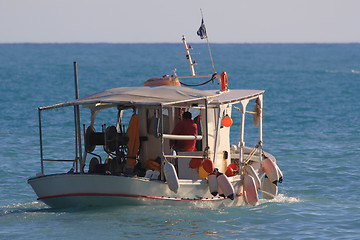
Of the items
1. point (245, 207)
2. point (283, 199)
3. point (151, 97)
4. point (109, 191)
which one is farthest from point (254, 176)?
point (109, 191)

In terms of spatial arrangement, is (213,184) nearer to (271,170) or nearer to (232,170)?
(232,170)

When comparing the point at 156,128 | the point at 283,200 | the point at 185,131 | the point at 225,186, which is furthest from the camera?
the point at 283,200

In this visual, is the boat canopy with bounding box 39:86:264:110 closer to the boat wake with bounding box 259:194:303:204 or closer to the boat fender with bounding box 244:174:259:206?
the boat fender with bounding box 244:174:259:206

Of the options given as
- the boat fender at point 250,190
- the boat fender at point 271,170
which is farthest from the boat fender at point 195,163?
the boat fender at point 271,170

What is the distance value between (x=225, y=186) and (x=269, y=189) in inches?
108

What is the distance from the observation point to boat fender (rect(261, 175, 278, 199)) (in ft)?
60.4

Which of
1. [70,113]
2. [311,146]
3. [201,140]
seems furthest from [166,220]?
[70,113]

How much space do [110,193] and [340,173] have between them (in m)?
9.78

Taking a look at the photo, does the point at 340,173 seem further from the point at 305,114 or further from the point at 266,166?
the point at 305,114

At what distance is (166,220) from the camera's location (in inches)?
619

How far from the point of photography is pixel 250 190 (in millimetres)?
17172

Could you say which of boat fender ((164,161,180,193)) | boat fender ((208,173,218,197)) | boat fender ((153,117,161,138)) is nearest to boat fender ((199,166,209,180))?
boat fender ((208,173,218,197))

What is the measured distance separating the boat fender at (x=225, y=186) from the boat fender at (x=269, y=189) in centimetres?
256
